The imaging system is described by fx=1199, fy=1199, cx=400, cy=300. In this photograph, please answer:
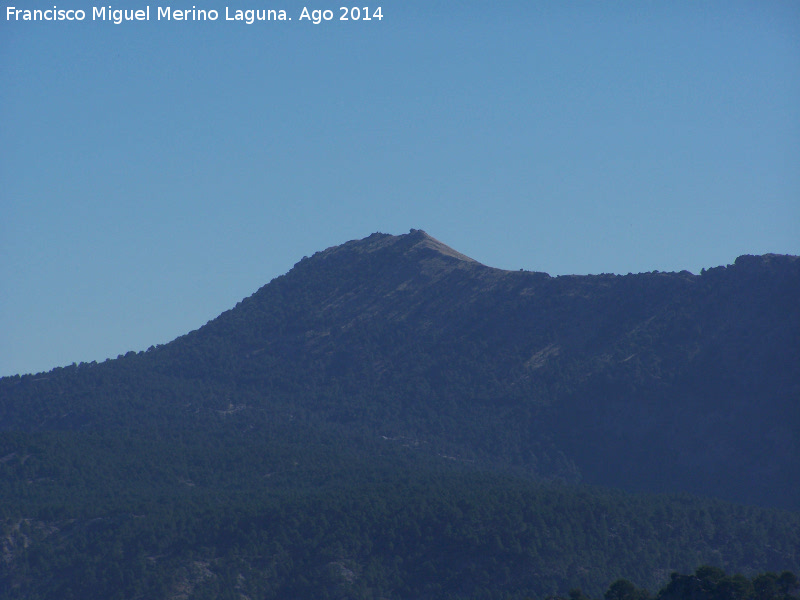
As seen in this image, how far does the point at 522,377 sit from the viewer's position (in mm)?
147750

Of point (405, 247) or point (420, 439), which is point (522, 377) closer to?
point (420, 439)

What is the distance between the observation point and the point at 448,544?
3959 inches

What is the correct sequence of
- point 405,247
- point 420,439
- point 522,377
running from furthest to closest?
1. point 405,247
2. point 522,377
3. point 420,439

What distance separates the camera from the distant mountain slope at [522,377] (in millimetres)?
132625

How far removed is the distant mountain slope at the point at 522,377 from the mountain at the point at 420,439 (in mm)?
307

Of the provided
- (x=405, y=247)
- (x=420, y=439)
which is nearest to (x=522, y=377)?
(x=420, y=439)

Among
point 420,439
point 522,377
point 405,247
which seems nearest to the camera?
point 420,439

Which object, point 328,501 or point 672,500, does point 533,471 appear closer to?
point 672,500

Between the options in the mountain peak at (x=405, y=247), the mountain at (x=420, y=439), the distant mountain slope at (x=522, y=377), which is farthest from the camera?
the mountain peak at (x=405, y=247)

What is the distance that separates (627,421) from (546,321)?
70.0ft

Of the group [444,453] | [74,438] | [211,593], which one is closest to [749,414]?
[444,453]

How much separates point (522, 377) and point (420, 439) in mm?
18004

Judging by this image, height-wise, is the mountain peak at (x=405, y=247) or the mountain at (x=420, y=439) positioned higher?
the mountain peak at (x=405, y=247)

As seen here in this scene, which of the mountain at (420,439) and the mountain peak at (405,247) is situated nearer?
the mountain at (420,439)
